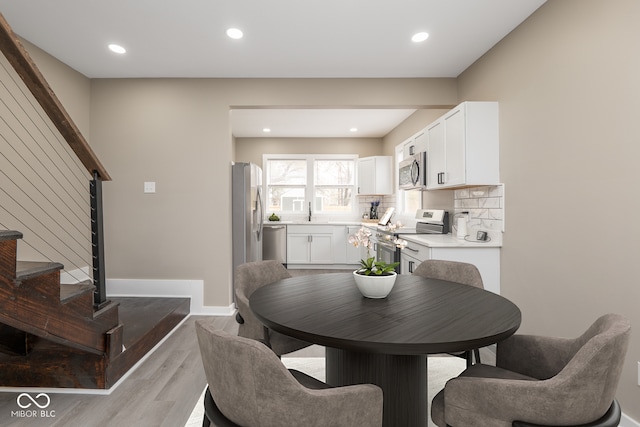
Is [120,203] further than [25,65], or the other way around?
[120,203]

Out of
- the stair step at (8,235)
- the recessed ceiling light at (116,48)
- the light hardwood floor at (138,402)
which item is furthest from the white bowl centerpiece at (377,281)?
the recessed ceiling light at (116,48)

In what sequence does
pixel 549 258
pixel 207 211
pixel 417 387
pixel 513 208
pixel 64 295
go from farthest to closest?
pixel 207 211, pixel 513 208, pixel 549 258, pixel 64 295, pixel 417 387

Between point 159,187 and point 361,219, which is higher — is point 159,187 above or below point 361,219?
above

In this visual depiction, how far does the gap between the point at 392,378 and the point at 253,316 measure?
2.44ft

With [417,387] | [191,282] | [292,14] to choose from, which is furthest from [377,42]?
[191,282]

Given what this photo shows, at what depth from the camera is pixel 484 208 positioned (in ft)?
9.95

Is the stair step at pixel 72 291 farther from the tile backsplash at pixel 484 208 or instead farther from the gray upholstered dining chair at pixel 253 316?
the tile backsplash at pixel 484 208

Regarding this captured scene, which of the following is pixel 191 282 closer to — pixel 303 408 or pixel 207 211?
pixel 207 211

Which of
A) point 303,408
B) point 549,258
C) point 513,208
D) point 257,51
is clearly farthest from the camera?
point 257,51

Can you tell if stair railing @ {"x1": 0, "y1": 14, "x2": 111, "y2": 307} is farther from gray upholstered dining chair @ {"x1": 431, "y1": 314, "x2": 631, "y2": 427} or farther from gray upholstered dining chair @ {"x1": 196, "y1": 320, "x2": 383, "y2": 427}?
gray upholstered dining chair @ {"x1": 431, "y1": 314, "x2": 631, "y2": 427}

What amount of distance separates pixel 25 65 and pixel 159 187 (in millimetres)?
2131

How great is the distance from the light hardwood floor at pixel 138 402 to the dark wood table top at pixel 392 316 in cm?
97

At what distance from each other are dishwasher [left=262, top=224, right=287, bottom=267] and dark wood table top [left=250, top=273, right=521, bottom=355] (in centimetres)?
430

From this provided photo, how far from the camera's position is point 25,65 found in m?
1.50
